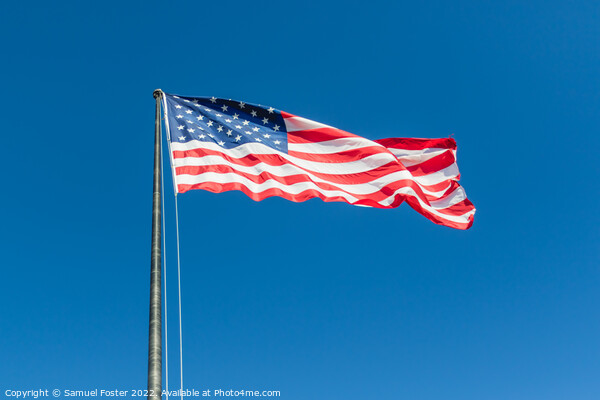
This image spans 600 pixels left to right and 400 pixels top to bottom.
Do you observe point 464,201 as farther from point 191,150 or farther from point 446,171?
point 191,150

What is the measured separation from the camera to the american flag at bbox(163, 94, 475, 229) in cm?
1497

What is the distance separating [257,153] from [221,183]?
1833 millimetres

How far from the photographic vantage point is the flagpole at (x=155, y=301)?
9.23 metres

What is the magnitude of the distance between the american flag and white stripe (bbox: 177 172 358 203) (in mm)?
25

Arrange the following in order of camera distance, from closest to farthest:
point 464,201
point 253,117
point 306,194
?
point 306,194 < point 253,117 < point 464,201

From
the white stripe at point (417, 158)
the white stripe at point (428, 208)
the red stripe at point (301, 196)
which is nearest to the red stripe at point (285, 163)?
the white stripe at point (428, 208)

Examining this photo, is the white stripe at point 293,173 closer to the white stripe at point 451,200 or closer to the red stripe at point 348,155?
the red stripe at point 348,155

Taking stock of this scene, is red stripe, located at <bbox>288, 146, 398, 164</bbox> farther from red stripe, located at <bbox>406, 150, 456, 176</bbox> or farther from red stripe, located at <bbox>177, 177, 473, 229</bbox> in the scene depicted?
red stripe, located at <bbox>406, 150, 456, 176</bbox>

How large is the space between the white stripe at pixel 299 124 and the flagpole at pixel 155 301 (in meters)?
5.53

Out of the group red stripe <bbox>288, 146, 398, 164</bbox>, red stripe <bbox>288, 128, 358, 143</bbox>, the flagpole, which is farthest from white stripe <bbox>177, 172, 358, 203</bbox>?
red stripe <bbox>288, 128, 358, 143</bbox>

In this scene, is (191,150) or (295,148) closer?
(191,150)

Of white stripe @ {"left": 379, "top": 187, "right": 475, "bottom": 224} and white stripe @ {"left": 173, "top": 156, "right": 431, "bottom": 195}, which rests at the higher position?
white stripe @ {"left": 173, "top": 156, "right": 431, "bottom": 195}

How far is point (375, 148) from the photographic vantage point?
58.6ft

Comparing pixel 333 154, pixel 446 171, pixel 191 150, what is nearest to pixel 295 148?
pixel 333 154
